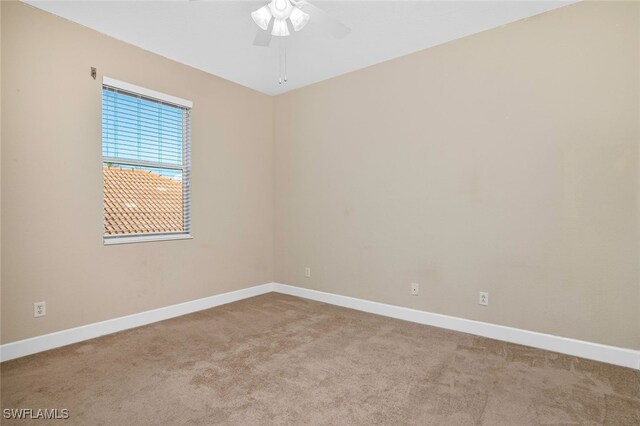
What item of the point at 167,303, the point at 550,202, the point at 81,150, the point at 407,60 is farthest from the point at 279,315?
the point at 407,60

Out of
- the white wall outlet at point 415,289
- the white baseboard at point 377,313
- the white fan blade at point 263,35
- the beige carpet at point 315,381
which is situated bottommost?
the beige carpet at point 315,381

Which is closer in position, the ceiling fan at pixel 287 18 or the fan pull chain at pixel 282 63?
the ceiling fan at pixel 287 18

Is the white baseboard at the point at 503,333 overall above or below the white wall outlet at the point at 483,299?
below

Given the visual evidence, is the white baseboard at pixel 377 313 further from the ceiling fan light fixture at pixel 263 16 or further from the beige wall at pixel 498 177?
the ceiling fan light fixture at pixel 263 16

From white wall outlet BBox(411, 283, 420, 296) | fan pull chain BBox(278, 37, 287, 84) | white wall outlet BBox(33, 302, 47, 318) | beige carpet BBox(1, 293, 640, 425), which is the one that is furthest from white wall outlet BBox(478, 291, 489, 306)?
white wall outlet BBox(33, 302, 47, 318)

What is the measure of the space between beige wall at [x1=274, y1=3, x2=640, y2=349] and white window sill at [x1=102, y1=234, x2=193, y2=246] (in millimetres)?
1655

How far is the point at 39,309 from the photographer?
106 inches

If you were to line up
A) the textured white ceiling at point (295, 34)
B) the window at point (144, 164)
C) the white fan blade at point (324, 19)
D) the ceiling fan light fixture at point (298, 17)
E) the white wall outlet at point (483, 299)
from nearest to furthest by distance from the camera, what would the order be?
the white fan blade at point (324, 19) → the ceiling fan light fixture at point (298, 17) → the textured white ceiling at point (295, 34) → the white wall outlet at point (483, 299) → the window at point (144, 164)

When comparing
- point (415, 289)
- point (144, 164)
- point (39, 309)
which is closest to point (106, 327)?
point (39, 309)

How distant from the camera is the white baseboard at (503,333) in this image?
2.48m

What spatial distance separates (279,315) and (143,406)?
1.82 m

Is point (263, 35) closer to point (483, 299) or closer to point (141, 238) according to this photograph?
point (141, 238)

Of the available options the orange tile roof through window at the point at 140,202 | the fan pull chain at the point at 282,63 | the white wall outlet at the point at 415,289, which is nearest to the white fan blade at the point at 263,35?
the fan pull chain at the point at 282,63

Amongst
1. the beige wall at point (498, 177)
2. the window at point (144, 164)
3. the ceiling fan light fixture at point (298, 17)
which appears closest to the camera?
the ceiling fan light fixture at point (298, 17)
